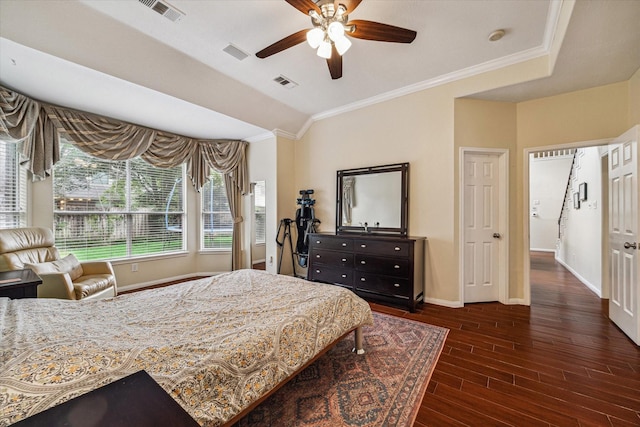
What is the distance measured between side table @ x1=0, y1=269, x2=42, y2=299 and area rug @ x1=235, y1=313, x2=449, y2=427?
6.46 ft

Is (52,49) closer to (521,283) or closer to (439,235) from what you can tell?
(439,235)

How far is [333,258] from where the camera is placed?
3.75 meters

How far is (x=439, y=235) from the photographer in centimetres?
339

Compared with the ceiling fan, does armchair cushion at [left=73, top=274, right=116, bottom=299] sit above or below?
below

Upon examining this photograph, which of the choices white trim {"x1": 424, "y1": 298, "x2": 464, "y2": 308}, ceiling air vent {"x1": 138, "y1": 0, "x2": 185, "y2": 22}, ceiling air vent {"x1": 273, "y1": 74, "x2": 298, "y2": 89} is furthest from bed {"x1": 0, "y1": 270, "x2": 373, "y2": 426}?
ceiling air vent {"x1": 273, "y1": 74, "x2": 298, "y2": 89}

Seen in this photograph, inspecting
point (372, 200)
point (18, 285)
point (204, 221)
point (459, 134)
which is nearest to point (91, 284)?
point (18, 285)

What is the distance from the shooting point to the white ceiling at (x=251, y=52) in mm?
2137

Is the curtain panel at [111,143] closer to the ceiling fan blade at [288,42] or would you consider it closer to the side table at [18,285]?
the side table at [18,285]

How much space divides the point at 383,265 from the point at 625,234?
2336 mm

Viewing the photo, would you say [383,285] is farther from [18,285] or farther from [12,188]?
[12,188]

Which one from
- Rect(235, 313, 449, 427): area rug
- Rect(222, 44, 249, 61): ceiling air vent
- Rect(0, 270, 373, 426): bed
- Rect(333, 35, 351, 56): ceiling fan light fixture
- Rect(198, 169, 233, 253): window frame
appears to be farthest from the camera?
Rect(198, 169, 233, 253): window frame

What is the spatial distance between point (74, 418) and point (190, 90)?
3388 millimetres

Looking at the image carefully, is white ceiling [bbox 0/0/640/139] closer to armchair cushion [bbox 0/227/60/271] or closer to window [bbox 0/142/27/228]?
window [bbox 0/142/27/228]

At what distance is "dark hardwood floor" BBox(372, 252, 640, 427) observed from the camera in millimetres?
1569
